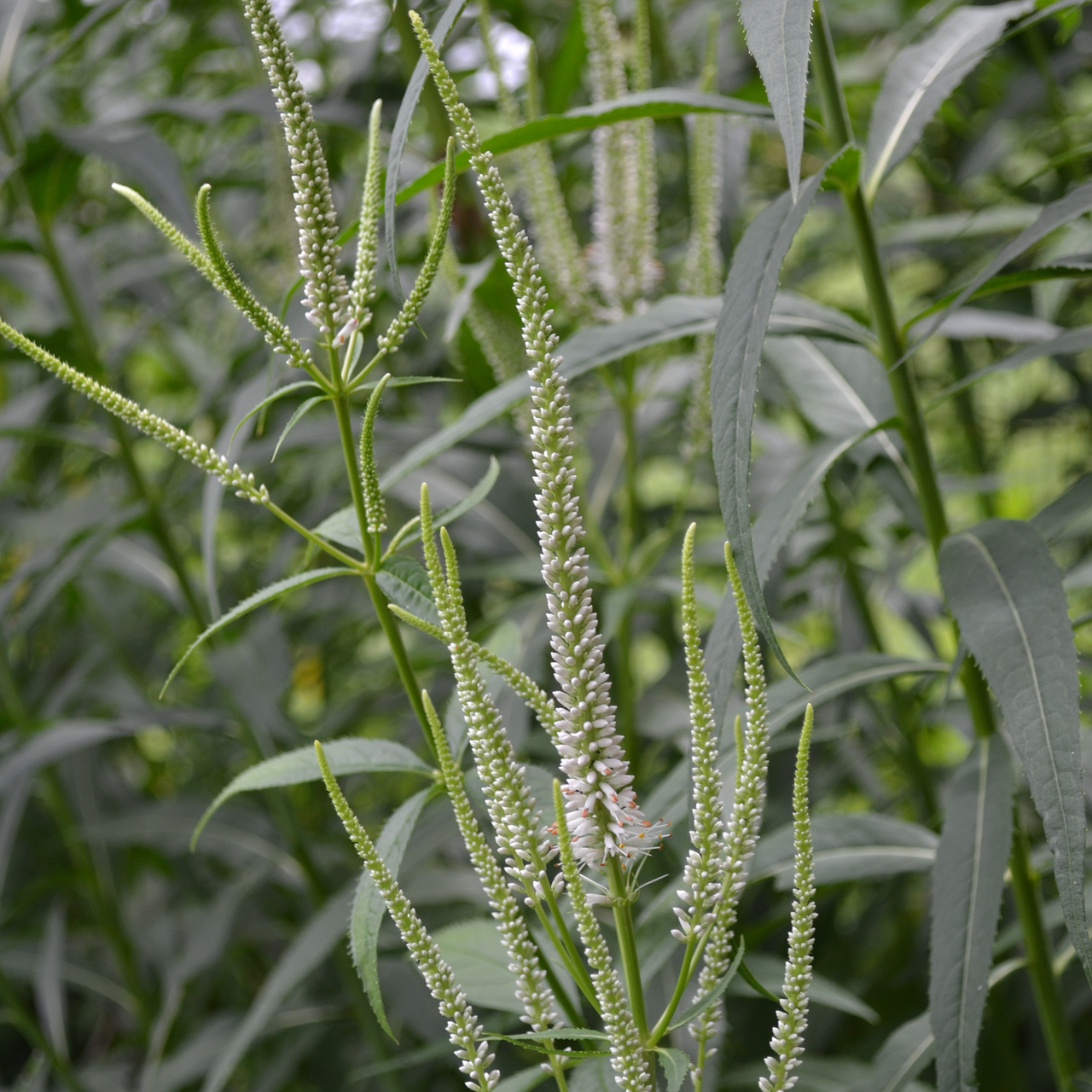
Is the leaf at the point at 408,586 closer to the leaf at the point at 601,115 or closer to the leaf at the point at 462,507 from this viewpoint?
the leaf at the point at 462,507

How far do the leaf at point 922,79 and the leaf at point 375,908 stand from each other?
1.71ft

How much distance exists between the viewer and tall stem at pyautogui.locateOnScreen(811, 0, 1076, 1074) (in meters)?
0.72

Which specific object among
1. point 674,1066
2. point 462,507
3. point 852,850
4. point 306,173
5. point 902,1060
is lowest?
point 902,1060

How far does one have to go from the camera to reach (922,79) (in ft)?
2.58

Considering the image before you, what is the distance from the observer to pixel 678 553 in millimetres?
1124

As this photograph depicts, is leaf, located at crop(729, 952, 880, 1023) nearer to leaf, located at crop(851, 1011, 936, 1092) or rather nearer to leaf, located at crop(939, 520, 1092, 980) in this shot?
leaf, located at crop(851, 1011, 936, 1092)

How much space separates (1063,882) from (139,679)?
1.56 meters

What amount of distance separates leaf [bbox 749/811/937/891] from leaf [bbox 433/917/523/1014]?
223 mm

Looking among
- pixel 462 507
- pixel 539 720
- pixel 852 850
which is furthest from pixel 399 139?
pixel 852 850

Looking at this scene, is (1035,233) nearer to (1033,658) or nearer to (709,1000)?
(1033,658)

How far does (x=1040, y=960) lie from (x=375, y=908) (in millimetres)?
527

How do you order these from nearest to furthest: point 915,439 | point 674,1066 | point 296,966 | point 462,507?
point 674,1066 → point 462,507 → point 915,439 → point 296,966

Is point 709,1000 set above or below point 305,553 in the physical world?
below

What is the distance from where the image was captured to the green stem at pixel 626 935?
46 cm
